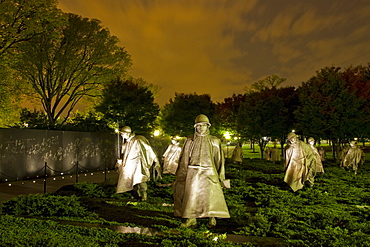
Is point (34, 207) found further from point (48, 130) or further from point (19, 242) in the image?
point (48, 130)

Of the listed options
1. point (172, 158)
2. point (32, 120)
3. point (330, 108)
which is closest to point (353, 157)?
point (172, 158)

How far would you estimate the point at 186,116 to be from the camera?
137 ft

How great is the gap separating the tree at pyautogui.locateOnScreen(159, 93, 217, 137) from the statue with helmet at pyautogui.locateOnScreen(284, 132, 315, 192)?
2766 cm

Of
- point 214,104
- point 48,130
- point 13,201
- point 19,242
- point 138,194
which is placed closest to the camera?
point 19,242

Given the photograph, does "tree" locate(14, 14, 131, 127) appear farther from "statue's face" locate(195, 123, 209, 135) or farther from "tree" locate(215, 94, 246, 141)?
"statue's face" locate(195, 123, 209, 135)

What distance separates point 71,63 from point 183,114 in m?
18.5

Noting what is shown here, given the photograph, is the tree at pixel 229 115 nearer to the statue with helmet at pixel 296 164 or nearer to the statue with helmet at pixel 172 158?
the statue with helmet at pixel 172 158

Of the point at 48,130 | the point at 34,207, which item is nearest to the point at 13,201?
the point at 34,207

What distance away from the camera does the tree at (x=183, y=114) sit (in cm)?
4119

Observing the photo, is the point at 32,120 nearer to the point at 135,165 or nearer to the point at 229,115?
the point at 135,165

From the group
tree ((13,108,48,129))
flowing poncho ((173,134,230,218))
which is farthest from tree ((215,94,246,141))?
flowing poncho ((173,134,230,218))

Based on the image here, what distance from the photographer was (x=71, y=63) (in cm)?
2589

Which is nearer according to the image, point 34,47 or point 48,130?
point 48,130

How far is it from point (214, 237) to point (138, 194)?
14.3 ft
